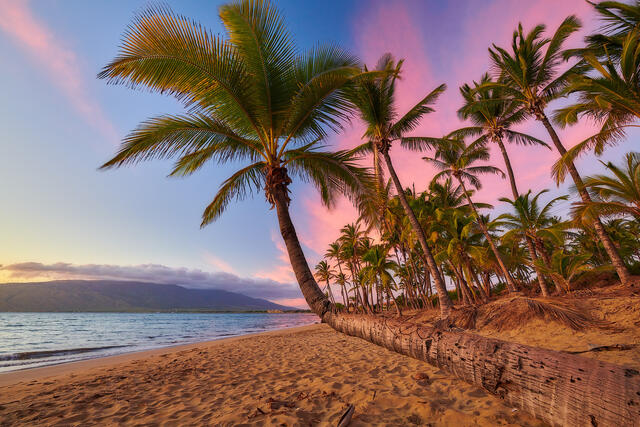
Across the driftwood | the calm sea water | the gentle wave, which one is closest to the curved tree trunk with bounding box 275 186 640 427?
the driftwood

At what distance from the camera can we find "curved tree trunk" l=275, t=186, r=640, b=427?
1.53 meters

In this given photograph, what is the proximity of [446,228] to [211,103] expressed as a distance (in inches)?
666

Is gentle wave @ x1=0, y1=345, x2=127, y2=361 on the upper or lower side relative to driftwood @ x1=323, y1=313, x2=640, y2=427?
lower

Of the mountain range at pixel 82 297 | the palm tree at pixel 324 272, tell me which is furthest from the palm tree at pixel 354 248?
the mountain range at pixel 82 297

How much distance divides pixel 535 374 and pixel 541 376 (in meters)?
0.04

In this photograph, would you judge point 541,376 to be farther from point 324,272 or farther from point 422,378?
point 324,272

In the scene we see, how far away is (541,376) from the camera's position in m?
1.93

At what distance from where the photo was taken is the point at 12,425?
2.75 meters

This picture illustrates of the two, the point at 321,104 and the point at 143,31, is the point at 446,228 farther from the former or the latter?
the point at 143,31

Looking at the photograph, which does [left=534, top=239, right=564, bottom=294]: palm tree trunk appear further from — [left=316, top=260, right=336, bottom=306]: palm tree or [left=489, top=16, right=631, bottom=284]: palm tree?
[left=316, top=260, right=336, bottom=306]: palm tree

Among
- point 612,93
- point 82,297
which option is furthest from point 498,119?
point 82,297

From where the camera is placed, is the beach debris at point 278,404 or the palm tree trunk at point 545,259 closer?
the beach debris at point 278,404

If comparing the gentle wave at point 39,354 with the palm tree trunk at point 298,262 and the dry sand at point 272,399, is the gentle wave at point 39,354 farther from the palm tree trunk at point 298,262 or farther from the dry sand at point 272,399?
the palm tree trunk at point 298,262

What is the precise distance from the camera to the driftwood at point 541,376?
152 centimetres
